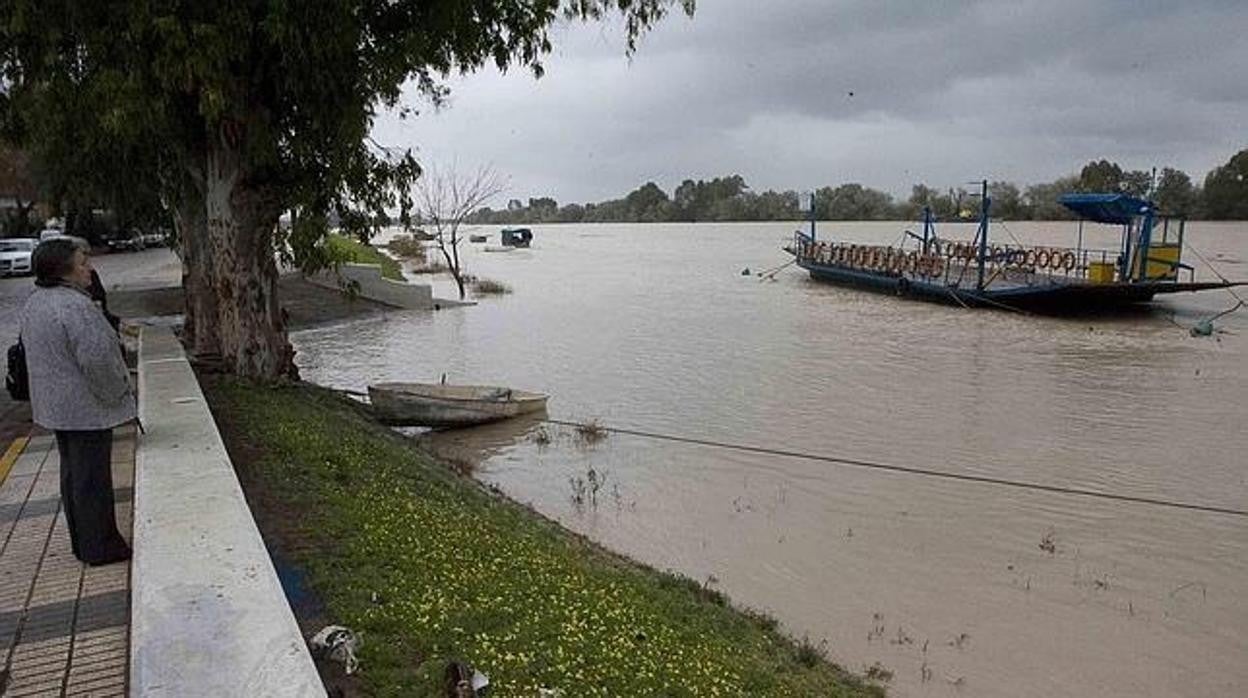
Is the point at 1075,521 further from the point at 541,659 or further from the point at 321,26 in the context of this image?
the point at 321,26

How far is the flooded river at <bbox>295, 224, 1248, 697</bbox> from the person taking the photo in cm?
712

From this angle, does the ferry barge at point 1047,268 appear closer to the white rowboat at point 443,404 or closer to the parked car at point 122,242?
the white rowboat at point 443,404

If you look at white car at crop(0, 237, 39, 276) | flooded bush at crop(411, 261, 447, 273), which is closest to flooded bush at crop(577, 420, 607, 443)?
white car at crop(0, 237, 39, 276)

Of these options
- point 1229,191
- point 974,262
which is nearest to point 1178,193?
point 1229,191

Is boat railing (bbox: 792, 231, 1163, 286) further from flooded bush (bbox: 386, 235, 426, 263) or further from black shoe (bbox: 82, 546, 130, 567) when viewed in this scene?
flooded bush (bbox: 386, 235, 426, 263)

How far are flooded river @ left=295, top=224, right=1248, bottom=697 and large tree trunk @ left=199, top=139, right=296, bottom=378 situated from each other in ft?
10.2

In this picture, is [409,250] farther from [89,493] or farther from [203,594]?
[203,594]

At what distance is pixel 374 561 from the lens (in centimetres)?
493

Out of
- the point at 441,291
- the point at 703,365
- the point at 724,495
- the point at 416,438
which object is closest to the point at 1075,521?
the point at 724,495

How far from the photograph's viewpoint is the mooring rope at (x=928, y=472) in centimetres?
Result: 1036

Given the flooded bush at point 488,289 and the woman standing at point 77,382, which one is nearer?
the woman standing at point 77,382

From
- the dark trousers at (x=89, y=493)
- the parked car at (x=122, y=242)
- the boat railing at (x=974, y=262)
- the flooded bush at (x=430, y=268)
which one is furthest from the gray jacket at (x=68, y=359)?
the flooded bush at (x=430, y=268)

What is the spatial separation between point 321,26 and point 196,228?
575 cm

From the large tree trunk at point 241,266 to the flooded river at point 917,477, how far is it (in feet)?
10.2
